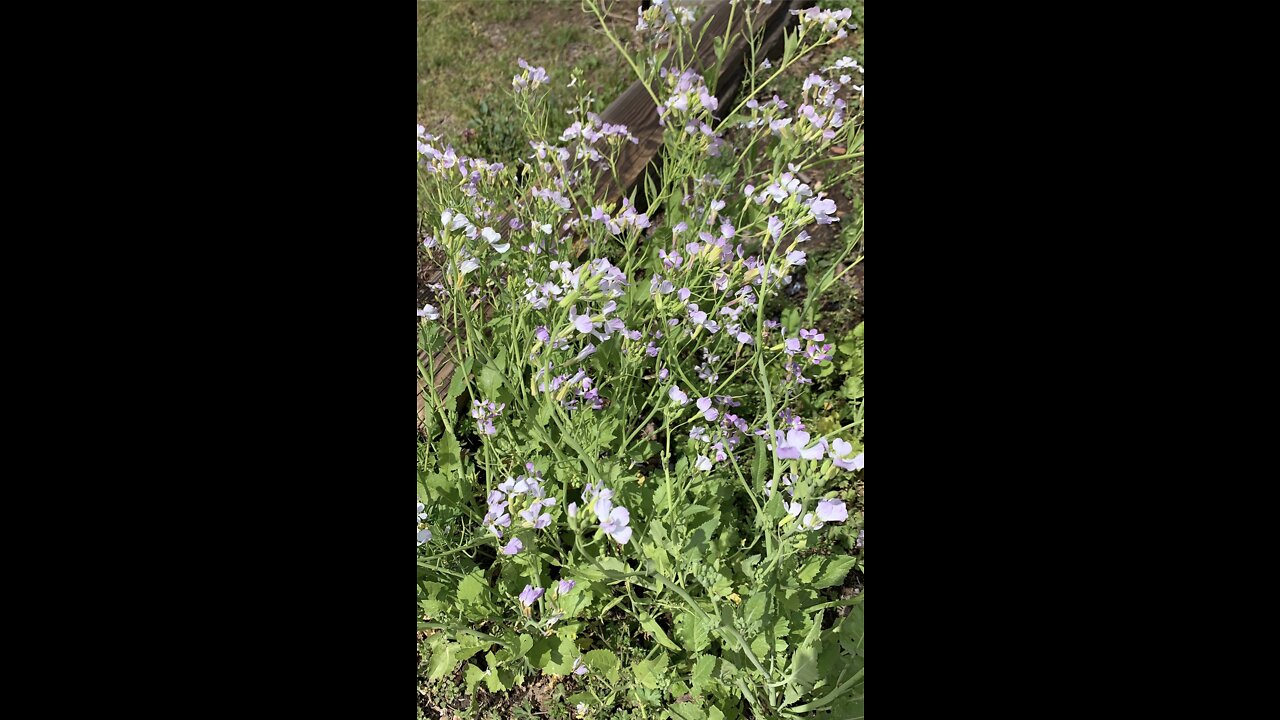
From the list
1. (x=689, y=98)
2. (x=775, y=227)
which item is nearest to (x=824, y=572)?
(x=775, y=227)

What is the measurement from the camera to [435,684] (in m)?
1.69

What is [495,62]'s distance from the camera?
4090 millimetres

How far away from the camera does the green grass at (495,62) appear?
346 centimetres

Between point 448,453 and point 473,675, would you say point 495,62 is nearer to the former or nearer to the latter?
point 448,453

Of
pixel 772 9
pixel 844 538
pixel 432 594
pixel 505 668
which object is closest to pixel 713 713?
pixel 505 668

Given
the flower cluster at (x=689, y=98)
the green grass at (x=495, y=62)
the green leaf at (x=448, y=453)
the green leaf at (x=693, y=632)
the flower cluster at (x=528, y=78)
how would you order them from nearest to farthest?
1. the green leaf at (x=693, y=632)
2. the green leaf at (x=448, y=453)
3. the flower cluster at (x=689, y=98)
4. the flower cluster at (x=528, y=78)
5. the green grass at (x=495, y=62)

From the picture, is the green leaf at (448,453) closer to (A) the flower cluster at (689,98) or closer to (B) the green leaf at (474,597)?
(B) the green leaf at (474,597)

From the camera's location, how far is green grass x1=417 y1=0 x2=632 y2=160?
11.4ft

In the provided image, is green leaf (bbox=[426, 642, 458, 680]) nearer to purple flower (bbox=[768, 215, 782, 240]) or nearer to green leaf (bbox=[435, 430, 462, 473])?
green leaf (bbox=[435, 430, 462, 473])

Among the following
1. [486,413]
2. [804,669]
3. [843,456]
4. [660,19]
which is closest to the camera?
[843,456]

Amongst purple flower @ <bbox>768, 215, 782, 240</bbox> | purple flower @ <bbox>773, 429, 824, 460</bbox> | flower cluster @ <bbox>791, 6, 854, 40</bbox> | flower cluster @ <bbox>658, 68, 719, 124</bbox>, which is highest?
flower cluster @ <bbox>791, 6, 854, 40</bbox>

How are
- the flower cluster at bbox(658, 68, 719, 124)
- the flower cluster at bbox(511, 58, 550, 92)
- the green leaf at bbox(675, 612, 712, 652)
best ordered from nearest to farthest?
the green leaf at bbox(675, 612, 712, 652) → the flower cluster at bbox(658, 68, 719, 124) → the flower cluster at bbox(511, 58, 550, 92)

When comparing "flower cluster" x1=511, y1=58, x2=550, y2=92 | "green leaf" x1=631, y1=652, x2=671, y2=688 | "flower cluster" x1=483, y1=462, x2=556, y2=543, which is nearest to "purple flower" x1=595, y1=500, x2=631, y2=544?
"flower cluster" x1=483, y1=462, x2=556, y2=543

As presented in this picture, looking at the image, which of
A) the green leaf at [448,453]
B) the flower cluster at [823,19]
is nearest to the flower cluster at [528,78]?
the flower cluster at [823,19]
